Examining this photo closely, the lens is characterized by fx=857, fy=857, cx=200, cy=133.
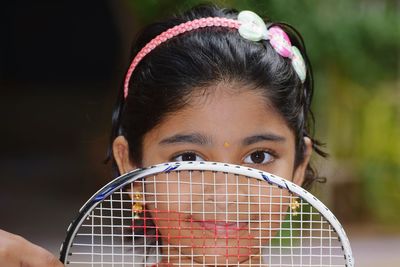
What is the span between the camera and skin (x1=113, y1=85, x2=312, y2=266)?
173cm

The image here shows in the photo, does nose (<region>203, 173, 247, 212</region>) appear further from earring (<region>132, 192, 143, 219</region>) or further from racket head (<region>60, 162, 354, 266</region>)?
earring (<region>132, 192, 143, 219</region>)

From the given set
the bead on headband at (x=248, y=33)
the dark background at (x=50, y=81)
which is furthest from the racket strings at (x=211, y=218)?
the dark background at (x=50, y=81)

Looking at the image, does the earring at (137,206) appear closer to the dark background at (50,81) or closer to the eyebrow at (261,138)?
the eyebrow at (261,138)

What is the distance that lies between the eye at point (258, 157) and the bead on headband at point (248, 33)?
0.82 ft

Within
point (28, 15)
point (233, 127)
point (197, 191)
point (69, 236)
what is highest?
point (28, 15)

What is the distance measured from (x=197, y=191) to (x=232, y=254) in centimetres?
15

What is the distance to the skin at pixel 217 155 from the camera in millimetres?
1726

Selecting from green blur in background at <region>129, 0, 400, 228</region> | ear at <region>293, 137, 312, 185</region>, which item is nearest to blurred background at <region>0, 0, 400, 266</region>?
green blur in background at <region>129, 0, 400, 228</region>

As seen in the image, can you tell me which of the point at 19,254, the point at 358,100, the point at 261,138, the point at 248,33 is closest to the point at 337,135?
the point at 358,100

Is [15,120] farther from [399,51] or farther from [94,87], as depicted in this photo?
[399,51]

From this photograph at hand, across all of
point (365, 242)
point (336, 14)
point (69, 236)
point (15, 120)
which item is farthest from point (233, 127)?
point (15, 120)

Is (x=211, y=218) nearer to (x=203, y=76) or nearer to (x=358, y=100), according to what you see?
(x=203, y=76)

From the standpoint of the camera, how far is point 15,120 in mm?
12555

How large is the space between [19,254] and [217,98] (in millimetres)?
593
